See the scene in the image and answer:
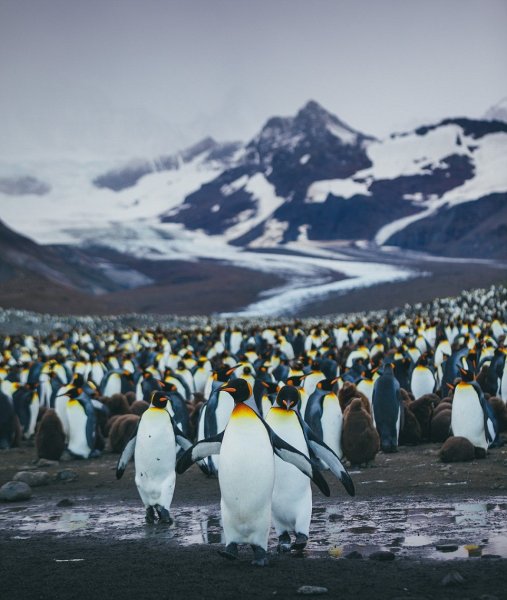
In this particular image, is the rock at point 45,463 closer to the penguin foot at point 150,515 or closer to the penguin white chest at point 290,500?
the penguin foot at point 150,515

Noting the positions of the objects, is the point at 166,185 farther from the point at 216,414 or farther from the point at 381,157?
the point at 216,414

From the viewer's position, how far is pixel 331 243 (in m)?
98.5

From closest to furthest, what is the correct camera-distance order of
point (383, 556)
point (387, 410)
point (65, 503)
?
1. point (383, 556)
2. point (65, 503)
3. point (387, 410)

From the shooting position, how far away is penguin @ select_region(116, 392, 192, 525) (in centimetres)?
623

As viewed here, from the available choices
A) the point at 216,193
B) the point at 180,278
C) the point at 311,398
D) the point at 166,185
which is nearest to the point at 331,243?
the point at 180,278

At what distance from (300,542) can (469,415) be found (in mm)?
3739

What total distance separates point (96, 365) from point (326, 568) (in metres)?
11.6

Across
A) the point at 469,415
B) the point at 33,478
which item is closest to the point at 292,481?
the point at 469,415

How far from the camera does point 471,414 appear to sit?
27.3 ft

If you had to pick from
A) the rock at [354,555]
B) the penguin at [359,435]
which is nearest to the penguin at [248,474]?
the rock at [354,555]

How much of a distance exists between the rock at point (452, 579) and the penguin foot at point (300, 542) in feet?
4.03

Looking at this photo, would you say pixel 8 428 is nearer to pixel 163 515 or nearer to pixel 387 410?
pixel 387 410

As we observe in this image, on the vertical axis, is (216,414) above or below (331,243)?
below

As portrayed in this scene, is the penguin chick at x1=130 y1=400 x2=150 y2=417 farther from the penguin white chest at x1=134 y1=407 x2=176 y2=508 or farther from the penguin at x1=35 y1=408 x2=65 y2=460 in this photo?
the penguin white chest at x1=134 y1=407 x2=176 y2=508
